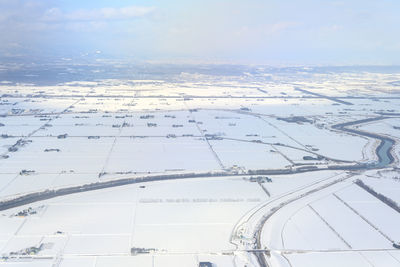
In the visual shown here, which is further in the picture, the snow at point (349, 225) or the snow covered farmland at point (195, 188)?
the snow at point (349, 225)

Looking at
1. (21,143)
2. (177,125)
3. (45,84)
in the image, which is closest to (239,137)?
(177,125)

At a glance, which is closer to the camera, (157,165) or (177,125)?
(157,165)

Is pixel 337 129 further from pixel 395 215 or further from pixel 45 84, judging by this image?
pixel 45 84

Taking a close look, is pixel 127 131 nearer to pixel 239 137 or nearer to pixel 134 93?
pixel 239 137

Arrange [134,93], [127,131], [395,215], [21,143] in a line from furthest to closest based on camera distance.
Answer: [134,93] → [127,131] → [21,143] → [395,215]

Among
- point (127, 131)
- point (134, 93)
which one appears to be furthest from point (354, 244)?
point (134, 93)

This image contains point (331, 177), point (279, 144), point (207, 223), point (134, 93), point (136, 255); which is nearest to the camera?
point (136, 255)

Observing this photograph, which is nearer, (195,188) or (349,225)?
(349,225)

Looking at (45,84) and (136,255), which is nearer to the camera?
(136,255)

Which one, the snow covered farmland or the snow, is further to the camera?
the snow
